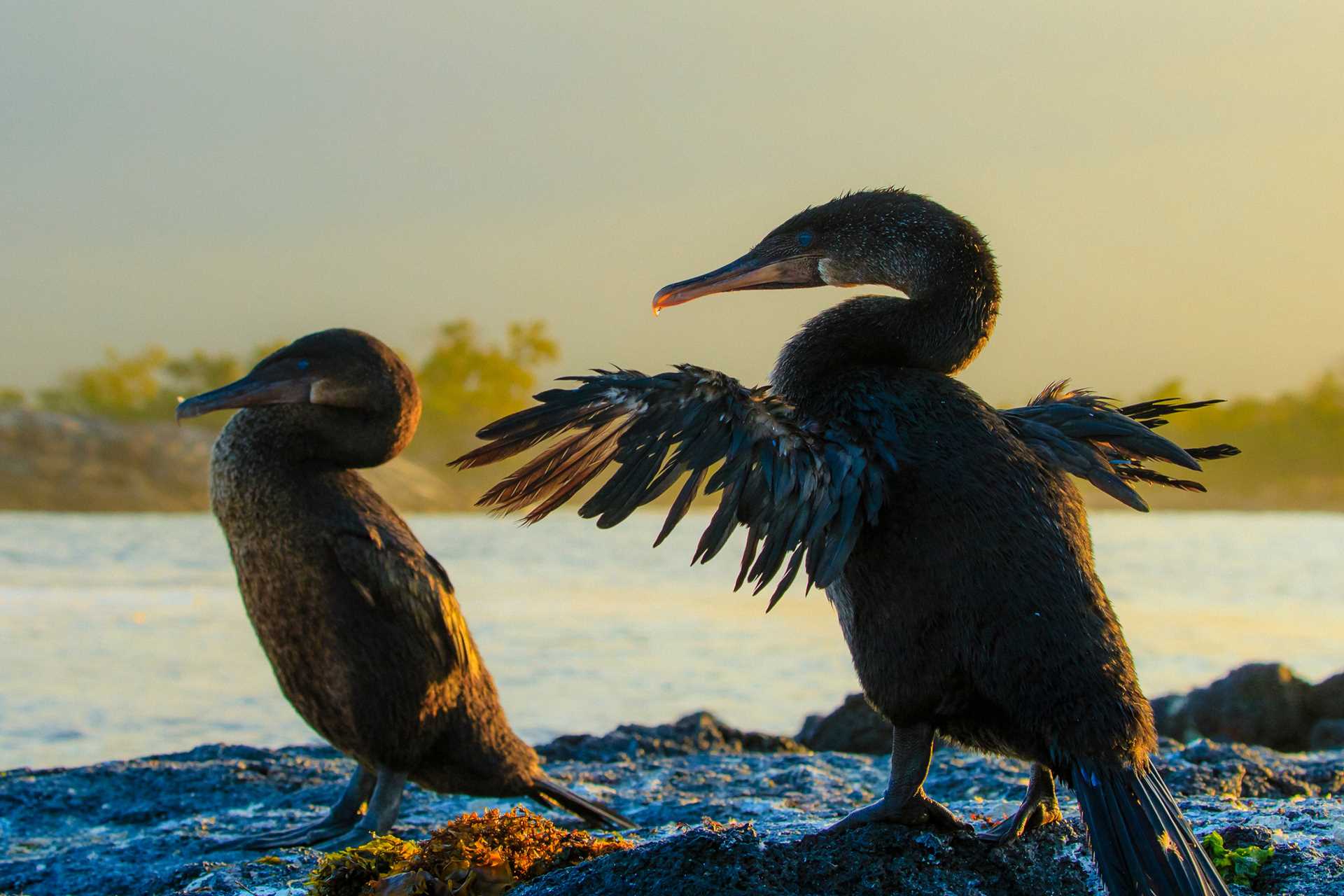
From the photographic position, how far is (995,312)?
3801mm

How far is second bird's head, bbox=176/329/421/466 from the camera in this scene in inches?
197

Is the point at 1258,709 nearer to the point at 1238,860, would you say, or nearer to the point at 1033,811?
the point at 1238,860

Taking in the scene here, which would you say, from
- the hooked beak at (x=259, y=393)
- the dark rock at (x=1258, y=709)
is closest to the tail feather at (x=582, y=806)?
the hooked beak at (x=259, y=393)

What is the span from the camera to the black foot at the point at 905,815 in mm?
3266

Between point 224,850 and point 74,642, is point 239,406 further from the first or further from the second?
point 74,642

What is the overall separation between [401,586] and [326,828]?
90 centimetres

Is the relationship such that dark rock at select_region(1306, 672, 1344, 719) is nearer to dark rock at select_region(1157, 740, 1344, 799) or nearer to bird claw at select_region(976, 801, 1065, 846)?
Result: dark rock at select_region(1157, 740, 1344, 799)

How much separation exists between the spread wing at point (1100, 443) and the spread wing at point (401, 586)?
6.99 ft

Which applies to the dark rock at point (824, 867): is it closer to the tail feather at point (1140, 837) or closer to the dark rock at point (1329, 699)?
the tail feather at point (1140, 837)

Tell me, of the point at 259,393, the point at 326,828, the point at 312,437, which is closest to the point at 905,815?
Answer: the point at 326,828

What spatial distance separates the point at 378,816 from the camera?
4789 mm

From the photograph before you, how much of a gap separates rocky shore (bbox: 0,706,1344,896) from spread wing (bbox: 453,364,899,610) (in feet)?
2.02

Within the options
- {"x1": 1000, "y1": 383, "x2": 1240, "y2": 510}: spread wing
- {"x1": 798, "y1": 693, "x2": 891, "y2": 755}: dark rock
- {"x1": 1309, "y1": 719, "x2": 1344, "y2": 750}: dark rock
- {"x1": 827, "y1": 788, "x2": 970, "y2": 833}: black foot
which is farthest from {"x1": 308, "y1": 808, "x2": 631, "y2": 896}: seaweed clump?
{"x1": 1309, "y1": 719, "x2": 1344, "y2": 750}: dark rock

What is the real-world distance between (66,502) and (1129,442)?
38936 millimetres
